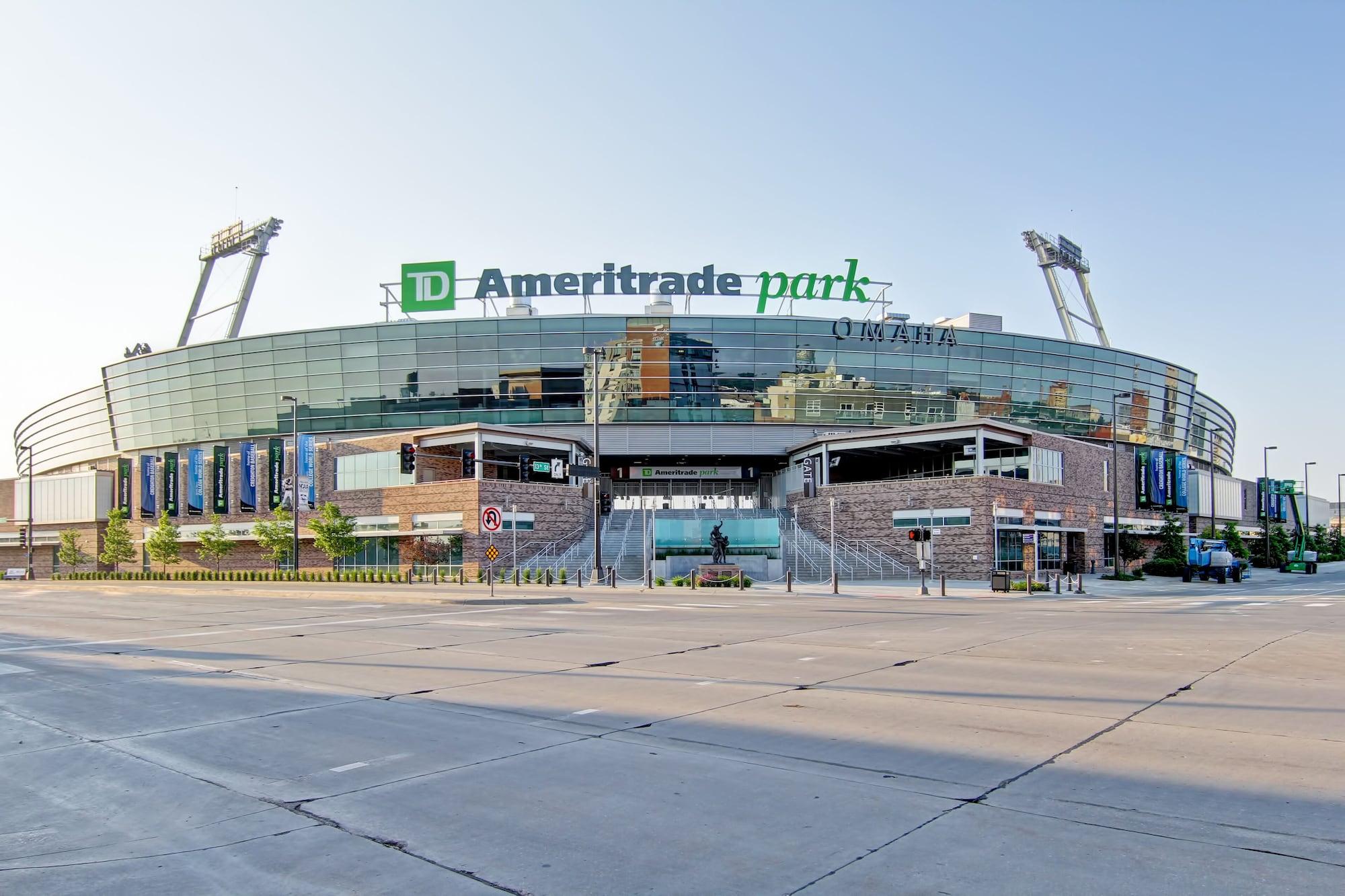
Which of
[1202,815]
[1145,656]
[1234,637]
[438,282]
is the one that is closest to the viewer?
[1202,815]

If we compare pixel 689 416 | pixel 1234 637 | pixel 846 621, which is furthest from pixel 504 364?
pixel 1234 637

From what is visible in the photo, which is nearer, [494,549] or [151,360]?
[494,549]

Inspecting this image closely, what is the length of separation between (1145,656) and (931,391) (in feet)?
198

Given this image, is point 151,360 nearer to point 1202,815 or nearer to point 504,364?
point 504,364

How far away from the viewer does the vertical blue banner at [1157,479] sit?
73.8m

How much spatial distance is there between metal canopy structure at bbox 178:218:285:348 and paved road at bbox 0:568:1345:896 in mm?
81205

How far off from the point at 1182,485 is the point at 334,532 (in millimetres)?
67980

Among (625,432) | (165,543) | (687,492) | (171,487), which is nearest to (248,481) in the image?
(165,543)

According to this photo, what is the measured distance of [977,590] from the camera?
41.2 metres

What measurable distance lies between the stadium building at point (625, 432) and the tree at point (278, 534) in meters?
1.04

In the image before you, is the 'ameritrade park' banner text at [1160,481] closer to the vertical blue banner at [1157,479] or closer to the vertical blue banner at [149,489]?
the vertical blue banner at [1157,479]

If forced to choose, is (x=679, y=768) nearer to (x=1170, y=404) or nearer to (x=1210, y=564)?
(x=1210, y=564)

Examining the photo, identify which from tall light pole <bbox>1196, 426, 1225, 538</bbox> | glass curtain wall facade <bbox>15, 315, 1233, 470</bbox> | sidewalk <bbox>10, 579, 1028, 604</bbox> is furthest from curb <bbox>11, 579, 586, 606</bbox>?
tall light pole <bbox>1196, 426, 1225, 538</bbox>

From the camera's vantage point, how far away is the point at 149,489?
248ft
